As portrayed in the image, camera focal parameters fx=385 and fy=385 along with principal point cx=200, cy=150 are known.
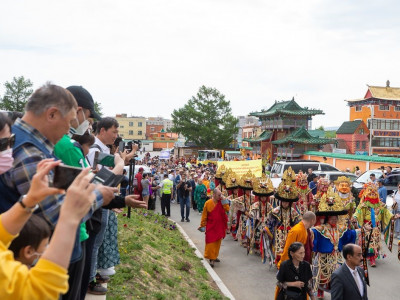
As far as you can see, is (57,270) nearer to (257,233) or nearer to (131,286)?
(131,286)

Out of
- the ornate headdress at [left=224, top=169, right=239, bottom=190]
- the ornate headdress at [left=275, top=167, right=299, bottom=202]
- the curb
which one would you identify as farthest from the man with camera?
the ornate headdress at [left=275, top=167, right=299, bottom=202]

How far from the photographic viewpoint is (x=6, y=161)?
7.27 ft

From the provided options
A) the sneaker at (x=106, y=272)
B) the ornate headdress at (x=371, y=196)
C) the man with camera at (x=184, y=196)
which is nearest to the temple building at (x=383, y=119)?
the man with camera at (x=184, y=196)

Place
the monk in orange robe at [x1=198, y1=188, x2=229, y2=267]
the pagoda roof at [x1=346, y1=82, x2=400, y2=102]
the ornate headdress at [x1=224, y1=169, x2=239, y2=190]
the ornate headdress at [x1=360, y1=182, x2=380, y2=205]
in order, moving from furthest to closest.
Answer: the pagoda roof at [x1=346, y1=82, x2=400, y2=102] < the ornate headdress at [x1=224, y1=169, x2=239, y2=190] < the monk in orange robe at [x1=198, y1=188, x2=229, y2=267] < the ornate headdress at [x1=360, y1=182, x2=380, y2=205]

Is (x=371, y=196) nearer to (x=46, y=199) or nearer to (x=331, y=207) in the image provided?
(x=331, y=207)

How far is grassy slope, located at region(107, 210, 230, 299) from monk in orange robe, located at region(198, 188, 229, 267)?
1.33 feet

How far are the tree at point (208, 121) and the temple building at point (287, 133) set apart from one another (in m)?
4.11

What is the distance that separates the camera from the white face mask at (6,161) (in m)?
2.18

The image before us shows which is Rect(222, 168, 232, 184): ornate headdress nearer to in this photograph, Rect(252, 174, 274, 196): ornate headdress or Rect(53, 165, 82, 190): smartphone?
Rect(252, 174, 274, 196): ornate headdress

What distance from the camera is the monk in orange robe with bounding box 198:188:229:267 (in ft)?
30.6

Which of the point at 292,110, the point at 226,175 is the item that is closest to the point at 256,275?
the point at 226,175

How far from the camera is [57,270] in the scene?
4.63 ft

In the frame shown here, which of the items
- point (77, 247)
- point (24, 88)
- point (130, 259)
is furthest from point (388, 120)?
point (77, 247)

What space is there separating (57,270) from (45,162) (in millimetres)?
491
